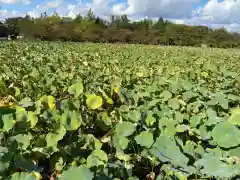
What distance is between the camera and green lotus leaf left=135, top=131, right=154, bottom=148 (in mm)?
1702

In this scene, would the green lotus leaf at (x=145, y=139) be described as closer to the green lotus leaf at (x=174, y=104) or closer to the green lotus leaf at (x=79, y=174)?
the green lotus leaf at (x=79, y=174)

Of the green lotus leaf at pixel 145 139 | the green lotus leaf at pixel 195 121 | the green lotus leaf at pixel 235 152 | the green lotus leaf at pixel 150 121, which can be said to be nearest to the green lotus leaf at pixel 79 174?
the green lotus leaf at pixel 145 139

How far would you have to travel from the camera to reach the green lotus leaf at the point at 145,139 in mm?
1702

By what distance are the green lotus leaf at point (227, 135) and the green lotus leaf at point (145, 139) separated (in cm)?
29

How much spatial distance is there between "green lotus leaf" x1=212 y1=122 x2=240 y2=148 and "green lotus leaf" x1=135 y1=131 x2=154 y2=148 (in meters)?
0.29

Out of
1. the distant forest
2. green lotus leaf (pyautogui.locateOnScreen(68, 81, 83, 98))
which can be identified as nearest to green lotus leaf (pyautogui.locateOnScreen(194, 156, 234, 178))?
green lotus leaf (pyautogui.locateOnScreen(68, 81, 83, 98))

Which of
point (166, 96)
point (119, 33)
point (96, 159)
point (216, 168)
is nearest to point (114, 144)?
point (96, 159)

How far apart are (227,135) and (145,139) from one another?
36 cm

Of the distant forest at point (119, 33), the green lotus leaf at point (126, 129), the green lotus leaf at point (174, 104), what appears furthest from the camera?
the distant forest at point (119, 33)

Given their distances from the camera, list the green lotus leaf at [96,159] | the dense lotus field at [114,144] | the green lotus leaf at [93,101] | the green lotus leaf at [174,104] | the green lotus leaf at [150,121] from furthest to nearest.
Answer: the green lotus leaf at [174,104], the green lotus leaf at [93,101], the green lotus leaf at [150,121], the green lotus leaf at [96,159], the dense lotus field at [114,144]

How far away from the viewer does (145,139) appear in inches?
67.7

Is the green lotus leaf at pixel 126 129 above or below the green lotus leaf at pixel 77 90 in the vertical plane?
below

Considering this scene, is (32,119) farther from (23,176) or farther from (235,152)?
(235,152)

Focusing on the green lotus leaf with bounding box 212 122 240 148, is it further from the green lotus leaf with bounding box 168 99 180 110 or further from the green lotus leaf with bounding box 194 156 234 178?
the green lotus leaf with bounding box 168 99 180 110
